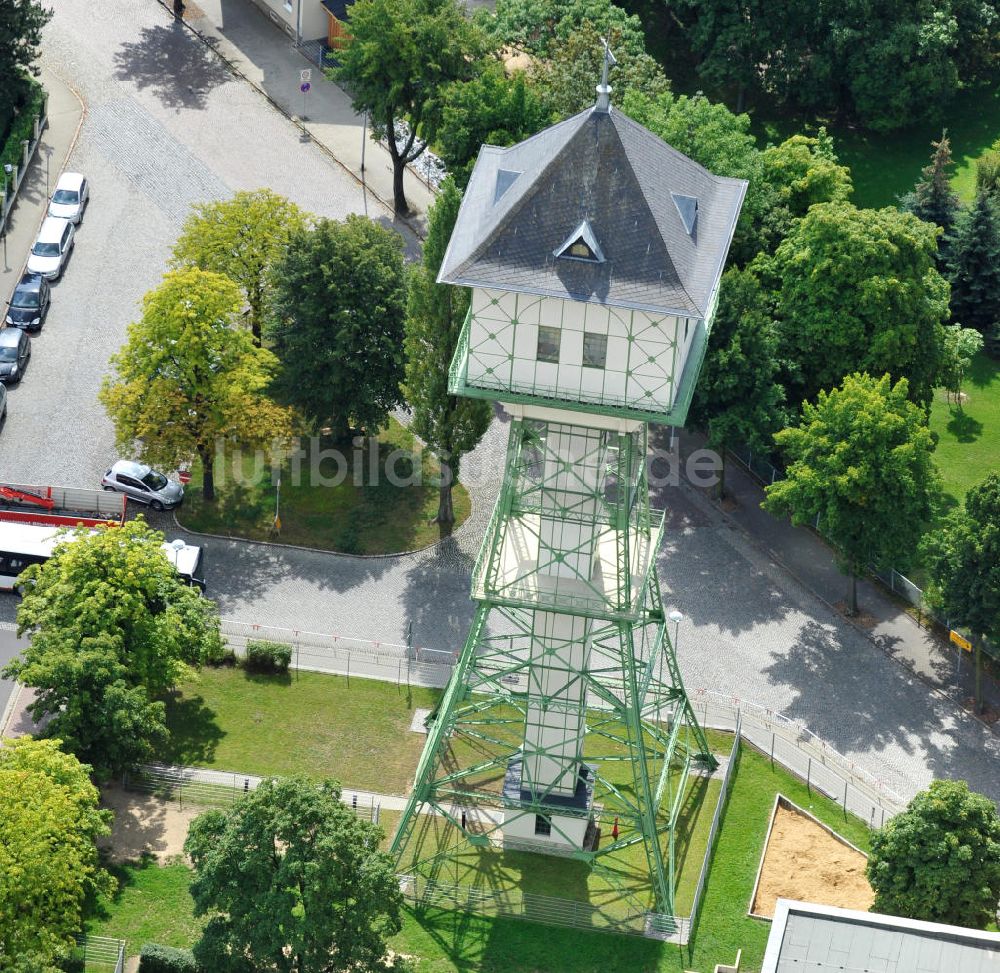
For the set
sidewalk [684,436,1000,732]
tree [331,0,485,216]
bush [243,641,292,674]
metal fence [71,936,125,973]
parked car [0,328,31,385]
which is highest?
tree [331,0,485,216]

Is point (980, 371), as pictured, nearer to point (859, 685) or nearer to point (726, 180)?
point (859, 685)

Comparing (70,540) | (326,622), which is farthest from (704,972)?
(70,540)

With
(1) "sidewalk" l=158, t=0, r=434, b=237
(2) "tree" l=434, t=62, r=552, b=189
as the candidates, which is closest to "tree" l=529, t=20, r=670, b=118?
(2) "tree" l=434, t=62, r=552, b=189

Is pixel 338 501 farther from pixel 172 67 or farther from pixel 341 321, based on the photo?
pixel 172 67

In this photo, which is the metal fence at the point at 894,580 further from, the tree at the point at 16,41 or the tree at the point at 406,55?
the tree at the point at 16,41

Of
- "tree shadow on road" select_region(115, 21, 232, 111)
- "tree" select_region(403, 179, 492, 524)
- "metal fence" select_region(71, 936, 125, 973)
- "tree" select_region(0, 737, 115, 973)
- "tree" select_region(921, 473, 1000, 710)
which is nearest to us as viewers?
"tree" select_region(0, 737, 115, 973)

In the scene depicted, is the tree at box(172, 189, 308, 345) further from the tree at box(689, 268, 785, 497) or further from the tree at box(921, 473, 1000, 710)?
the tree at box(921, 473, 1000, 710)

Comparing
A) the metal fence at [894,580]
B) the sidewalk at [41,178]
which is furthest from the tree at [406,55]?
the metal fence at [894,580]
